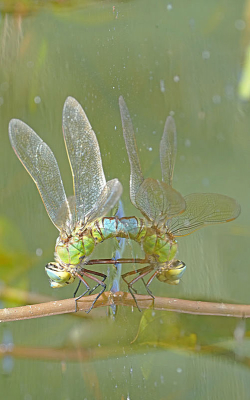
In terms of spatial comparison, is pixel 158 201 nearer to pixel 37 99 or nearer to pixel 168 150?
pixel 168 150

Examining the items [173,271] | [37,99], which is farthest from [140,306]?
[37,99]

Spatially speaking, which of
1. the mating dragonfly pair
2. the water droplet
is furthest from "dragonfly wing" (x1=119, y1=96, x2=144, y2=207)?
the water droplet

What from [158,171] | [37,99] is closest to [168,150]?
[158,171]

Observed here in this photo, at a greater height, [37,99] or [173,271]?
[37,99]

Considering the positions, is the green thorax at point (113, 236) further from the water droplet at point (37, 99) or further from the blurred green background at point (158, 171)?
the water droplet at point (37, 99)

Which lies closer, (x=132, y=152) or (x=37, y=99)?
(x=132, y=152)

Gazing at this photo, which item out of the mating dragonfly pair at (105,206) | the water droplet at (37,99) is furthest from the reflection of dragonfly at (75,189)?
the water droplet at (37,99)

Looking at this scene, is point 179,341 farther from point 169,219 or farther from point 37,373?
point 37,373
